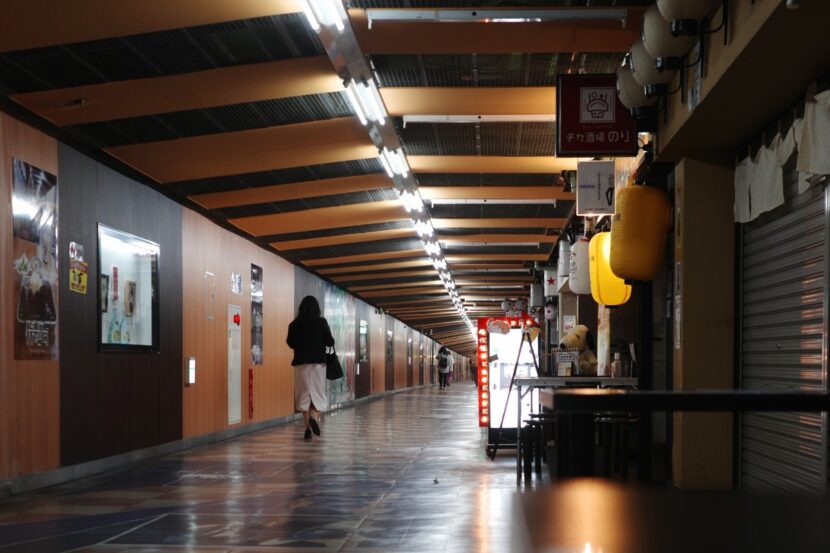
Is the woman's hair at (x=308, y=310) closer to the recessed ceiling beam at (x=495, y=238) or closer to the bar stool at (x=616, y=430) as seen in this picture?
the recessed ceiling beam at (x=495, y=238)

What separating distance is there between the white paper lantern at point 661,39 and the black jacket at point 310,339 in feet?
24.9

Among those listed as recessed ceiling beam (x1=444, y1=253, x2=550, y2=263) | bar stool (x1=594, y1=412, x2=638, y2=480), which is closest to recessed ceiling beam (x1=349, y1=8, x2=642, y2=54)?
bar stool (x1=594, y1=412, x2=638, y2=480)

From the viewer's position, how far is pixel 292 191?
39.7 ft

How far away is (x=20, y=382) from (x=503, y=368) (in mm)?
6048

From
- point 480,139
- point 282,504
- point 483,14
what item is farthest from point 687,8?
point 480,139

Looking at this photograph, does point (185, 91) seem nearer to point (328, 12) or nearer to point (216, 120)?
point (216, 120)

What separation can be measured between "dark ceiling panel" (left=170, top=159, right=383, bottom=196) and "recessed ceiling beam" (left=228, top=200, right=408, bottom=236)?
6.37 ft

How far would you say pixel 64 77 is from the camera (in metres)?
7.42

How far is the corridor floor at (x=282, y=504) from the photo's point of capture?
5762 mm

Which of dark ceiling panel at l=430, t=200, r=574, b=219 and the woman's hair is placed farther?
dark ceiling panel at l=430, t=200, r=574, b=219

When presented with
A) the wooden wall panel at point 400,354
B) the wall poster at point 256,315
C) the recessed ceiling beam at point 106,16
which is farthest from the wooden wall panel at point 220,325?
the wooden wall panel at point 400,354

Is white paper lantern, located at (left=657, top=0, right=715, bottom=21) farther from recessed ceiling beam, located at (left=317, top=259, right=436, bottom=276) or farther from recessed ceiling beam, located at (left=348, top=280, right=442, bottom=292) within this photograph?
recessed ceiling beam, located at (left=348, top=280, right=442, bottom=292)

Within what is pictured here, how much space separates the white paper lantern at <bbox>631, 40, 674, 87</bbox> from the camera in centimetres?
673

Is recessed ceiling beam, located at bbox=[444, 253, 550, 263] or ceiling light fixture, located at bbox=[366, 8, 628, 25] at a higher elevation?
ceiling light fixture, located at bbox=[366, 8, 628, 25]
